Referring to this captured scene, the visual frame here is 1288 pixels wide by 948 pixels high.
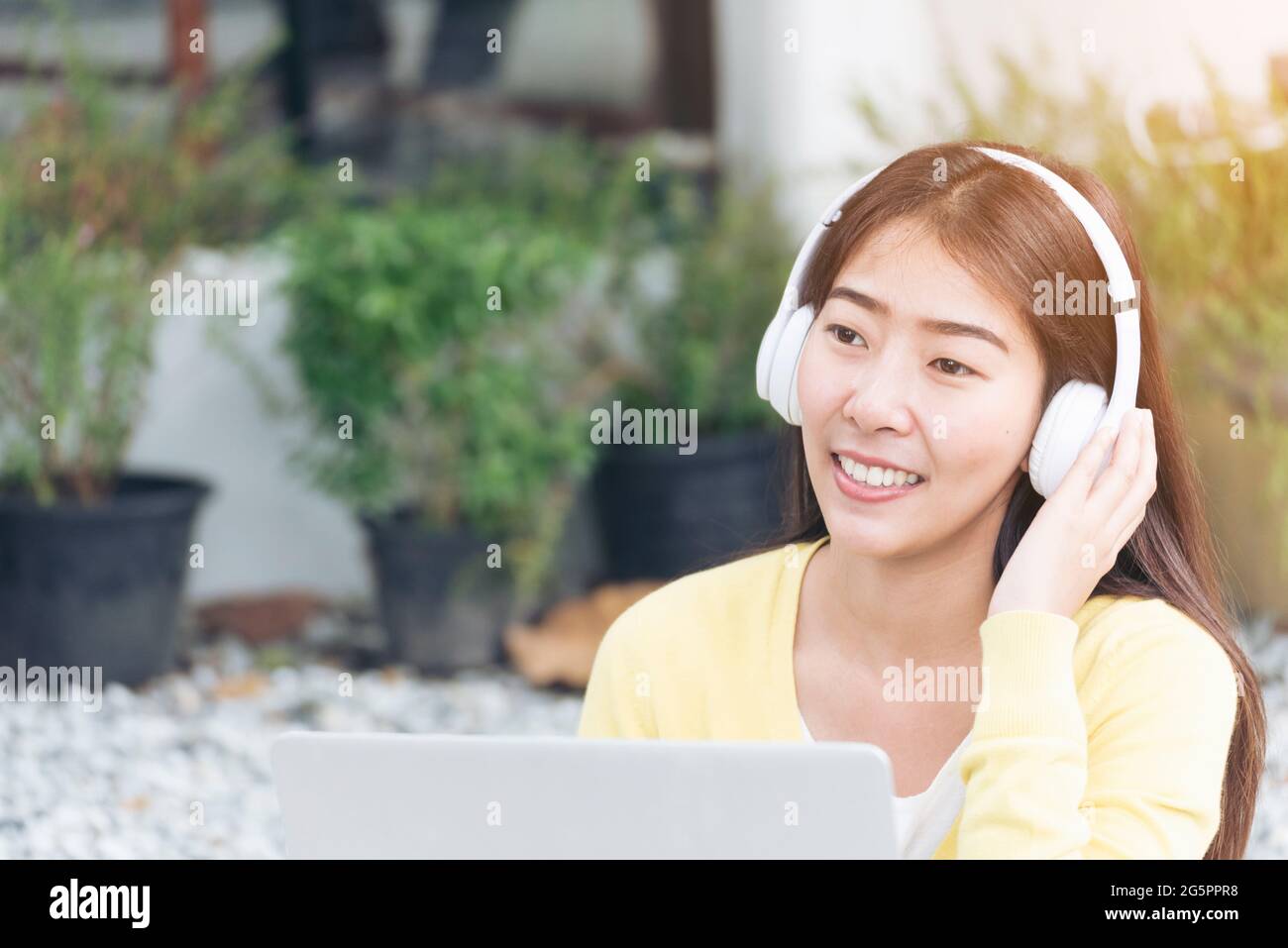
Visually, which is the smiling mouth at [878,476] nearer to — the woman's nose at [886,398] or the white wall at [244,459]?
the woman's nose at [886,398]

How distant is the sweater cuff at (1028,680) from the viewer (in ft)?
4.49

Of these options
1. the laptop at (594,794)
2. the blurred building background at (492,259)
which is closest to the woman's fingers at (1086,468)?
the laptop at (594,794)

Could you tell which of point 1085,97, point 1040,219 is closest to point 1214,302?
point 1085,97

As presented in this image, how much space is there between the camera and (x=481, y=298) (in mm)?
4145

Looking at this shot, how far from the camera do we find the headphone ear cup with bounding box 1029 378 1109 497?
1469 millimetres

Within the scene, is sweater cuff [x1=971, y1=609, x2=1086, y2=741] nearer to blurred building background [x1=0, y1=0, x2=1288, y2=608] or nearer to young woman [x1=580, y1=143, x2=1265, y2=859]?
young woman [x1=580, y1=143, x2=1265, y2=859]

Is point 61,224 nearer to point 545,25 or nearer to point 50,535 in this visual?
point 50,535

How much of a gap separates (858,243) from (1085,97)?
3064 millimetres

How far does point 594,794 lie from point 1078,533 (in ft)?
1.78

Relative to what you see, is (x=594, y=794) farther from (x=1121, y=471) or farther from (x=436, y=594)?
(x=436, y=594)

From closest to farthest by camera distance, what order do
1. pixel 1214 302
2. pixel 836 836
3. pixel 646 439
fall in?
1. pixel 836 836
2. pixel 1214 302
3. pixel 646 439

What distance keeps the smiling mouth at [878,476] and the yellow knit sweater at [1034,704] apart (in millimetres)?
166

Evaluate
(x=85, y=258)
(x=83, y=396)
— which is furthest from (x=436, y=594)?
(x=85, y=258)

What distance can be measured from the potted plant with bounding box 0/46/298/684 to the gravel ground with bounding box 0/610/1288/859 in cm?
21
